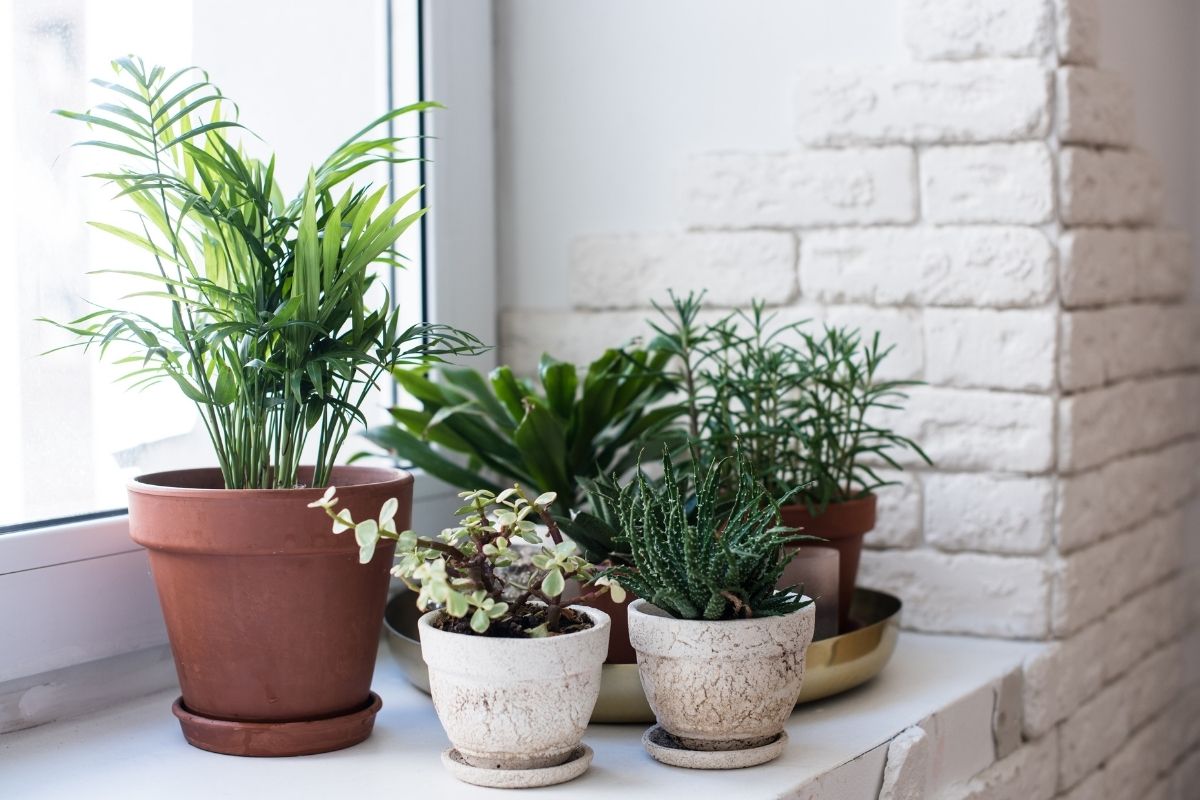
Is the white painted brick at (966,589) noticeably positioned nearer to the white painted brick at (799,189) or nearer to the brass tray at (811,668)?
the brass tray at (811,668)

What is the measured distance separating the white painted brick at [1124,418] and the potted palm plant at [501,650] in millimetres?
623

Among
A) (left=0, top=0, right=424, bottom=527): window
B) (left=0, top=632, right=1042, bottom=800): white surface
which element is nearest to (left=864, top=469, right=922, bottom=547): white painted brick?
(left=0, top=632, right=1042, bottom=800): white surface

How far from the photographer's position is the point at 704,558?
34.5 inches

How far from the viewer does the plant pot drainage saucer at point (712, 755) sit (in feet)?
2.97

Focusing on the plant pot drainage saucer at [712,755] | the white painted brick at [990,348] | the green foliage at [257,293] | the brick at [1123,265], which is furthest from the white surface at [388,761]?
the brick at [1123,265]

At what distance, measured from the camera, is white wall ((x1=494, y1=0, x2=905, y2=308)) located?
4.50 ft

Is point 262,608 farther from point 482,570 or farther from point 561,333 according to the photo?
point 561,333

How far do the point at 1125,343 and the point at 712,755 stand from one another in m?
0.80

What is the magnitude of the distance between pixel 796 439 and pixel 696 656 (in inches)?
15.6

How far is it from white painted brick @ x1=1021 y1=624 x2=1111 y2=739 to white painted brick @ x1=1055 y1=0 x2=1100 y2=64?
2.03 feet

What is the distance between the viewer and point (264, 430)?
0.96 meters

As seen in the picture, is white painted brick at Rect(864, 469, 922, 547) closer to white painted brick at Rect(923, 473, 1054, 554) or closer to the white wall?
white painted brick at Rect(923, 473, 1054, 554)

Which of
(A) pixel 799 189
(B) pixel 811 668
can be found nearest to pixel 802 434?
(B) pixel 811 668

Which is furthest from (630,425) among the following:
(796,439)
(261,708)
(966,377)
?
(261,708)
